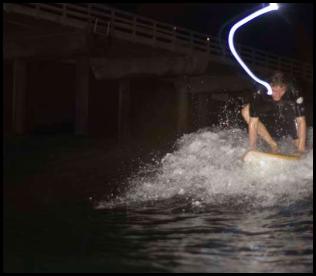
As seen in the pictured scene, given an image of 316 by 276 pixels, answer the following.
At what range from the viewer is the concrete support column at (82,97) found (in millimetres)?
26391

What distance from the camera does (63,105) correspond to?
32.3 m

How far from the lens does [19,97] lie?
26.3m

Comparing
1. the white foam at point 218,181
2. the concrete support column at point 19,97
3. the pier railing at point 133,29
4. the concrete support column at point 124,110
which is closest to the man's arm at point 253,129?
the white foam at point 218,181

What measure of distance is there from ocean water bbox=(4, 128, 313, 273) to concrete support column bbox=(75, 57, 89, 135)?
1401 cm

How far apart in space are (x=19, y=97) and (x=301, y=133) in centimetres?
1766

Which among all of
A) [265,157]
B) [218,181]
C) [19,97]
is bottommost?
[218,181]

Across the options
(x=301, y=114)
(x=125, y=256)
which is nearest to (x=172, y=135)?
(x=301, y=114)

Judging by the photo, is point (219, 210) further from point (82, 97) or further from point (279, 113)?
point (82, 97)

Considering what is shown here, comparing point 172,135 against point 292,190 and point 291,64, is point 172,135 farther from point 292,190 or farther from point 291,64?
point 292,190

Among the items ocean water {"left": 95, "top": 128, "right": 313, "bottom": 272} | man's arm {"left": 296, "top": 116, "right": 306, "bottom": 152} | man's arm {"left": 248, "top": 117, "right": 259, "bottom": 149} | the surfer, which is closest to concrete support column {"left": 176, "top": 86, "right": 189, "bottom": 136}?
ocean water {"left": 95, "top": 128, "right": 313, "bottom": 272}

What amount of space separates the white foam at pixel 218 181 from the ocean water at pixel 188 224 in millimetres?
18

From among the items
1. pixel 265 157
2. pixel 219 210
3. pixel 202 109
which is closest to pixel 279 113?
pixel 265 157

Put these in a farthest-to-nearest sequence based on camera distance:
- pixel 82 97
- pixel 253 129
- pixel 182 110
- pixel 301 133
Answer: pixel 182 110 → pixel 82 97 → pixel 253 129 → pixel 301 133

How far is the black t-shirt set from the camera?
424 inches
